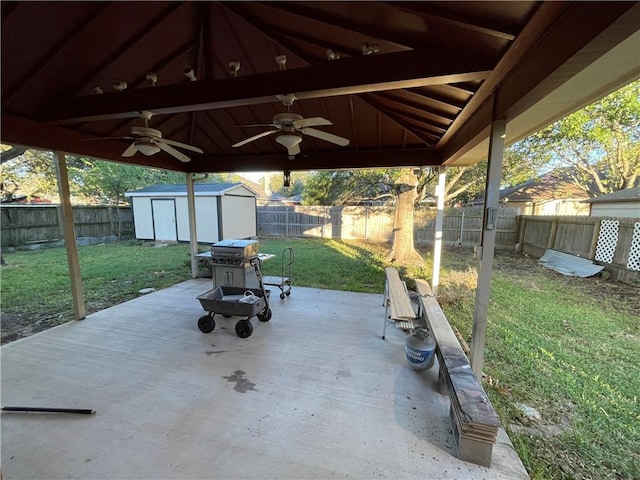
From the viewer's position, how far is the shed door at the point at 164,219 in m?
11.3

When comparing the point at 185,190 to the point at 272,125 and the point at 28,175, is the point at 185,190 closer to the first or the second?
the point at 28,175

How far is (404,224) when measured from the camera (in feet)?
25.4

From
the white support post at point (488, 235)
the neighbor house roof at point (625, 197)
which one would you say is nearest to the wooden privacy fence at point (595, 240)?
the neighbor house roof at point (625, 197)

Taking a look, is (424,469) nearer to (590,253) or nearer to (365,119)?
(365,119)

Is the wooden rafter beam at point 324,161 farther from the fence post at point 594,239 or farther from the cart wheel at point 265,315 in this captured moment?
the fence post at point 594,239

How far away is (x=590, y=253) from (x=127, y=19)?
9564 millimetres

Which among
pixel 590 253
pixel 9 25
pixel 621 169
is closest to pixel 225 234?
pixel 9 25

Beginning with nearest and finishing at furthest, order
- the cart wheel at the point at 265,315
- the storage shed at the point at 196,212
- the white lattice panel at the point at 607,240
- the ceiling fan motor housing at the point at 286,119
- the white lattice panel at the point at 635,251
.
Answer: the ceiling fan motor housing at the point at 286,119 → the cart wheel at the point at 265,315 → the white lattice panel at the point at 635,251 → the white lattice panel at the point at 607,240 → the storage shed at the point at 196,212

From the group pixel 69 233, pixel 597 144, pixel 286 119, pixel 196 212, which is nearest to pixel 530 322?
pixel 286 119

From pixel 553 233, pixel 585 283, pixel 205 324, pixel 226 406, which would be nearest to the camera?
pixel 226 406

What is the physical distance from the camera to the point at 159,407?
2.34 metres

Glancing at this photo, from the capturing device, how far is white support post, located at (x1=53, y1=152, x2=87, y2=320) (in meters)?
3.75

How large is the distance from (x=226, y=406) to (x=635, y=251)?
318 inches

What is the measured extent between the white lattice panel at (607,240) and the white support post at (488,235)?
6.18 meters
